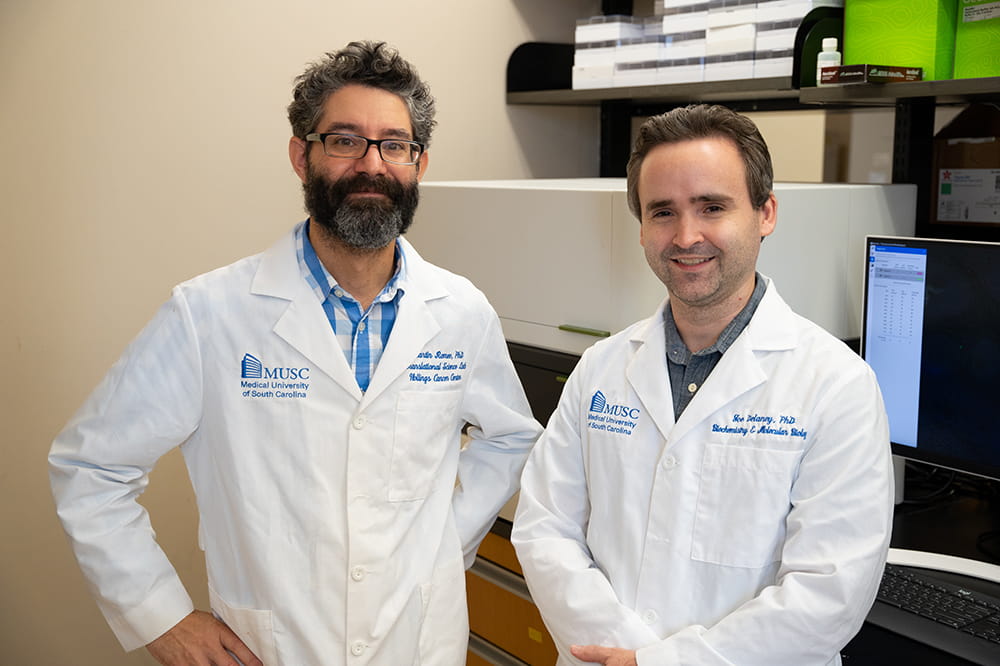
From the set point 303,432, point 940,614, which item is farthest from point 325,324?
point 940,614

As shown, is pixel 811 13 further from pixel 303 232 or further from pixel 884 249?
pixel 303 232

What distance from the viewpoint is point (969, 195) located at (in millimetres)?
2027

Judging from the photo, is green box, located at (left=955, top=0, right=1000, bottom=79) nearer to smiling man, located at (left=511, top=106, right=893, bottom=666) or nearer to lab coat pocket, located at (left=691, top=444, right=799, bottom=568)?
smiling man, located at (left=511, top=106, right=893, bottom=666)

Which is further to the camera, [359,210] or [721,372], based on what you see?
[359,210]

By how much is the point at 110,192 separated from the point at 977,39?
70.1 inches

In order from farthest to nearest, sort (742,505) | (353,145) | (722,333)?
(353,145)
(722,333)
(742,505)

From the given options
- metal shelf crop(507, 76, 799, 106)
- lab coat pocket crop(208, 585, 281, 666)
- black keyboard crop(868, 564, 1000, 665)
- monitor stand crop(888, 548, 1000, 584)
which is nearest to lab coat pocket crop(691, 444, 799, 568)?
black keyboard crop(868, 564, 1000, 665)

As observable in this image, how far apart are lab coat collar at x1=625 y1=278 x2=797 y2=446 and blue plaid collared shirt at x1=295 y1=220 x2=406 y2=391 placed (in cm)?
39

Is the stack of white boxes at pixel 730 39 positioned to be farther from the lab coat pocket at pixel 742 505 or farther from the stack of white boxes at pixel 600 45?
the lab coat pocket at pixel 742 505

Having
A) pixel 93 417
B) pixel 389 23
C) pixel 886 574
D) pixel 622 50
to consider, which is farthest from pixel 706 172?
pixel 389 23

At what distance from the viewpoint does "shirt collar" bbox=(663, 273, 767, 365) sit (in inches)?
54.4

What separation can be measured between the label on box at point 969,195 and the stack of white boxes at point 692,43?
41cm

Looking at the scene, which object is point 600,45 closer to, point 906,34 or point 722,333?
point 906,34

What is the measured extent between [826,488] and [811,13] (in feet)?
3.42
